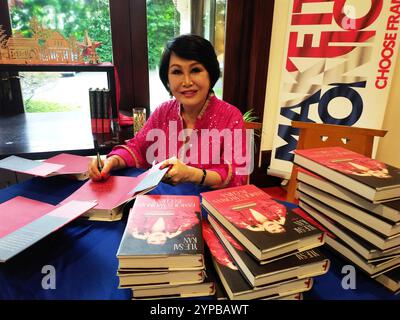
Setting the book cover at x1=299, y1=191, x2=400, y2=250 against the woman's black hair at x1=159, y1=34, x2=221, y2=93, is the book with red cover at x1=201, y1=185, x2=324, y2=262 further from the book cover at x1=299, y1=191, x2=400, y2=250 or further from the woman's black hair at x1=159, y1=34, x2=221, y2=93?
the woman's black hair at x1=159, y1=34, x2=221, y2=93

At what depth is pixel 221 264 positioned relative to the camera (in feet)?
1.88

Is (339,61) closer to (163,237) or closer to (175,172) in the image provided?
(175,172)

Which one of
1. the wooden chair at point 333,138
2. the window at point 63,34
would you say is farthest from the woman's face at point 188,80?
the window at point 63,34

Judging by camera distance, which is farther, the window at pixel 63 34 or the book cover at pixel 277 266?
the window at pixel 63 34

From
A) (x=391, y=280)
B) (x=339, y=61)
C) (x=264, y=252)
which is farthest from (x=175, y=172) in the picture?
Result: (x=339, y=61)

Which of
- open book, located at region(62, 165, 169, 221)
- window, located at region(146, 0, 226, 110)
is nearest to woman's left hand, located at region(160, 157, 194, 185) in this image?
open book, located at region(62, 165, 169, 221)

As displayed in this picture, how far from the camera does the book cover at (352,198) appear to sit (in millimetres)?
590

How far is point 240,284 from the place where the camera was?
20.7 inches

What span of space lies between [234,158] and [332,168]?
0.55 m

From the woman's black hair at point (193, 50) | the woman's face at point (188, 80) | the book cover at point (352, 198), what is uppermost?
the woman's black hair at point (193, 50)

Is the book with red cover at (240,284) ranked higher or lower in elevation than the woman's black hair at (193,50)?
lower

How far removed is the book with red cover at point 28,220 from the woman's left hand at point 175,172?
0.89 feet

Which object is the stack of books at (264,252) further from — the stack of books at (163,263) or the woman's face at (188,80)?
the woman's face at (188,80)

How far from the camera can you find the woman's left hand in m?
0.98
